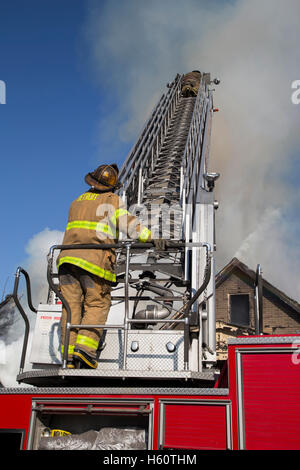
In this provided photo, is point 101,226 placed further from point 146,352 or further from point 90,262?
point 146,352

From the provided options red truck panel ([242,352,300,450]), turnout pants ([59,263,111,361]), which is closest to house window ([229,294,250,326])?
turnout pants ([59,263,111,361])

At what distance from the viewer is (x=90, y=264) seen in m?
4.29

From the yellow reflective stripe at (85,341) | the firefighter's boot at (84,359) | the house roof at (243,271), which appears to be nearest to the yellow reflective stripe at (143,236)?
the yellow reflective stripe at (85,341)

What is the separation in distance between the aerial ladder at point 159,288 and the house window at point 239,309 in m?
11.4

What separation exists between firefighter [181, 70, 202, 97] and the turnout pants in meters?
9.73

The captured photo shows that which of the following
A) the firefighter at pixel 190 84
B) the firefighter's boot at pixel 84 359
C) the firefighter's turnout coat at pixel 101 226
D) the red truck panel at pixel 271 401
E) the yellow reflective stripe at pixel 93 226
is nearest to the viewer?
the red truck panel at pixel 271 401

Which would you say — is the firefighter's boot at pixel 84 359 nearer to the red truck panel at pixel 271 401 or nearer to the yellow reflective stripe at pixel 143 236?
the yellow reflective stripe at pixel 143 236

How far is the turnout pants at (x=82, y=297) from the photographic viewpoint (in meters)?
4.22

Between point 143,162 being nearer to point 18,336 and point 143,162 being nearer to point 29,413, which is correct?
point 29,413

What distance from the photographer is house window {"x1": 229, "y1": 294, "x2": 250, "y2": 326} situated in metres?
19.3

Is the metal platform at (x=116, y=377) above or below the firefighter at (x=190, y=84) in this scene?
below

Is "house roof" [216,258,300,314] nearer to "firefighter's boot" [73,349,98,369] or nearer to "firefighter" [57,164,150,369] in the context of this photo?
"firefighter" [57,164,150,369]

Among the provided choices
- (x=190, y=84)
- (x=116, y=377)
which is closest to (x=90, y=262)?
(x=116, y=377)
